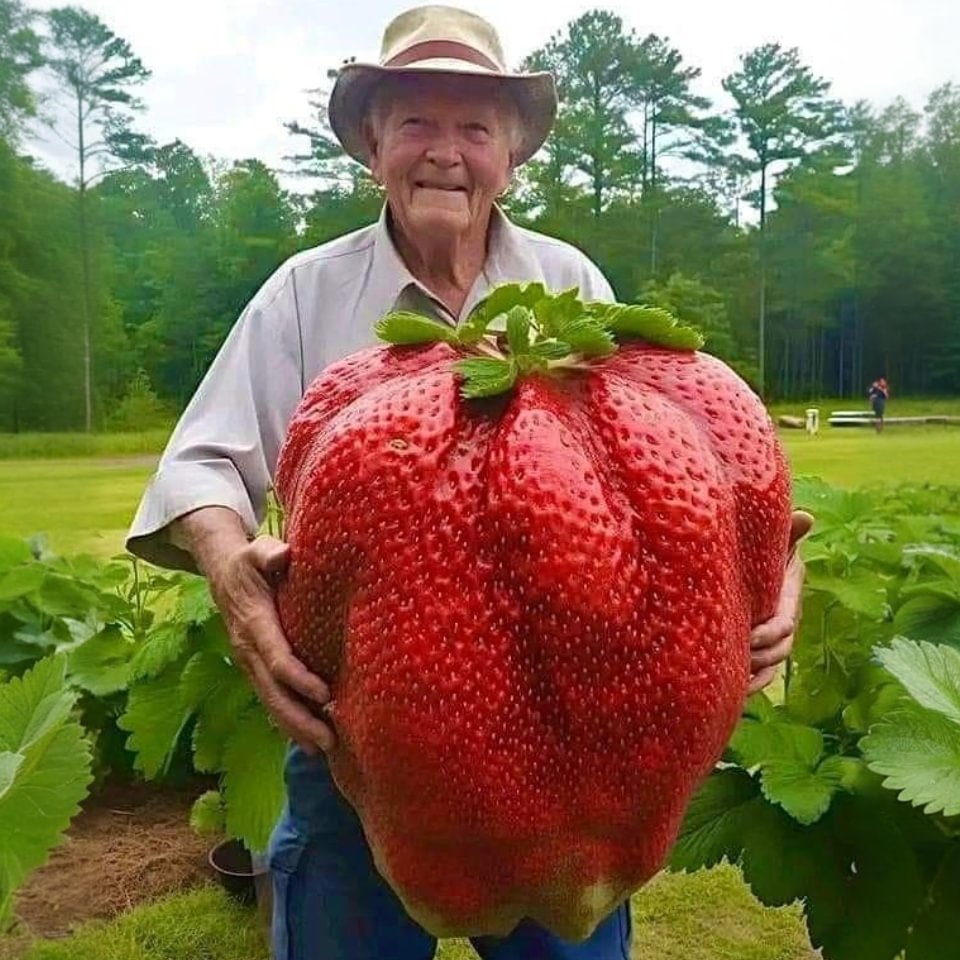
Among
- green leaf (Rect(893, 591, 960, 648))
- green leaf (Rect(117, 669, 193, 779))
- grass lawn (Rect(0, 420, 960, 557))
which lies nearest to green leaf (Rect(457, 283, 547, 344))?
green leaf (Rect(893, 591, 960, 648))

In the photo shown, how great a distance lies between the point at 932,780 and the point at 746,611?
1.08ft

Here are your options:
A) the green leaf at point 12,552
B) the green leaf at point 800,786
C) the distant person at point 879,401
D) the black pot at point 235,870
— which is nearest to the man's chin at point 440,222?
the green leaf at point 800,786

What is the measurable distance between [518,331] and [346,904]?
60 centimetres

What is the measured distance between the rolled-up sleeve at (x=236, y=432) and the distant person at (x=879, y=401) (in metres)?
4.34

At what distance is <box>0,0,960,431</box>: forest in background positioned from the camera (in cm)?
389

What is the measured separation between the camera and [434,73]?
0.99 m

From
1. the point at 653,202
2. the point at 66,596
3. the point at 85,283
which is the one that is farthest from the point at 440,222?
the point at 653,202

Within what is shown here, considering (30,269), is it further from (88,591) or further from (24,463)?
(88,591)

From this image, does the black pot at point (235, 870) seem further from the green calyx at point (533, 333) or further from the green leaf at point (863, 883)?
the green calyx at point (533, 333)

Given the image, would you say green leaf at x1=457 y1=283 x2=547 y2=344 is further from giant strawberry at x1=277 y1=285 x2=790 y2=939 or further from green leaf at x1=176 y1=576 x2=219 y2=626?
green leaf at x1=176 y1=576 x2=219 y2=626

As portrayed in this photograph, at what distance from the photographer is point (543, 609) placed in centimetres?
55

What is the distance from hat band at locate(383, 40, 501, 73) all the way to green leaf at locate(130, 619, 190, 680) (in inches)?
36.6

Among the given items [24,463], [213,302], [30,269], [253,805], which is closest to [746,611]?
[253,805]

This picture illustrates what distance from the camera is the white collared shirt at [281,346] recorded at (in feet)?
3.00
